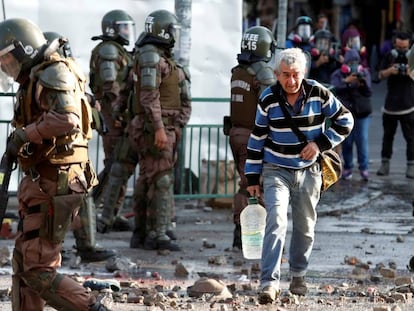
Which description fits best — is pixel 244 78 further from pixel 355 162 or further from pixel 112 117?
pixel 355 162

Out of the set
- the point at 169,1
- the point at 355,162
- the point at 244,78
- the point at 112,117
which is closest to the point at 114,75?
the point at 112,117

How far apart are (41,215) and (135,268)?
281cm

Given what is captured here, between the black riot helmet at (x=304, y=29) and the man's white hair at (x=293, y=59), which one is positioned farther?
the black riot helmet at (x=304, y=29)

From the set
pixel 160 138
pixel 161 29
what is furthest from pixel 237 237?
pixel 161 29

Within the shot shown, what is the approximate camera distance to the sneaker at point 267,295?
8016mm

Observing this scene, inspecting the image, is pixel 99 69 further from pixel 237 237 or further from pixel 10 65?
pixel 10 65

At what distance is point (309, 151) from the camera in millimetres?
8141

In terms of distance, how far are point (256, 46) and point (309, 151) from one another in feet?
6.68

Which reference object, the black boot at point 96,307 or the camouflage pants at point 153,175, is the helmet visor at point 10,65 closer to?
the black boot at point 96,307

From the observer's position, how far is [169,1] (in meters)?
13.8

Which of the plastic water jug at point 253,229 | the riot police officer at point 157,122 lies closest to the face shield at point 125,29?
the riot police officer at point 157,122

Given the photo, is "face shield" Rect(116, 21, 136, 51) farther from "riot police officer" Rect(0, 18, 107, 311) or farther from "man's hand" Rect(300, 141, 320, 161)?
"riot police officer" Rect(0, 18, 107, 311)

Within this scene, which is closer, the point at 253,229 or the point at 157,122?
the point at 253,229

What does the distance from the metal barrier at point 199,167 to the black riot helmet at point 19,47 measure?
20.6 ft
